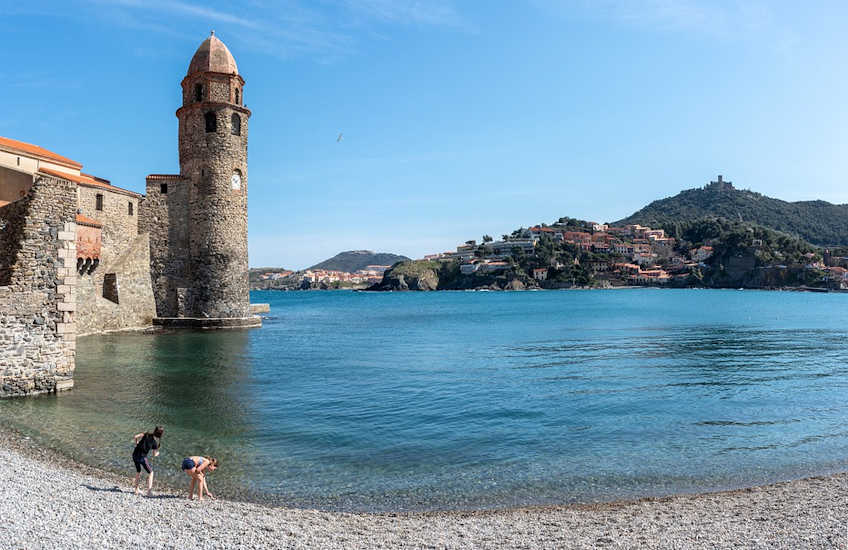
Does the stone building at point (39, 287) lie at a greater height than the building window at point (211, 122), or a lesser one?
lesser

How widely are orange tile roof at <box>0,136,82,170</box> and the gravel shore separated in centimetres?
2240

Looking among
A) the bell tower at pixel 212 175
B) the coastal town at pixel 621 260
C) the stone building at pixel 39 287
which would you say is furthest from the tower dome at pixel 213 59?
the coastal town at pixel 621 260

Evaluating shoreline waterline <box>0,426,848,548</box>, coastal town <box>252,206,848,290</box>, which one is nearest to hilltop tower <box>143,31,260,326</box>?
shoreline waterline <box>0,426,848,548</box>

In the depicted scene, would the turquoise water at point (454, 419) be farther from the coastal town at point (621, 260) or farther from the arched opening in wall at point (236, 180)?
the coastal town at point (621, 260)

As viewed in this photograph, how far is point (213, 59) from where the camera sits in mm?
32062

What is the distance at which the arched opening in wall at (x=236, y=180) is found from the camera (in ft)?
108

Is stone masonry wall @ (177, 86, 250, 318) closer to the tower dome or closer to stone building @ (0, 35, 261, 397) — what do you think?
stone building @ (0, 35, 261, 397)

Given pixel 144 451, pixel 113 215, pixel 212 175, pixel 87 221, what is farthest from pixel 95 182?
pixel 144 451

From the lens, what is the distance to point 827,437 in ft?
38.5

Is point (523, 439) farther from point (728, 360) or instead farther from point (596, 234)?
point (596, 234)

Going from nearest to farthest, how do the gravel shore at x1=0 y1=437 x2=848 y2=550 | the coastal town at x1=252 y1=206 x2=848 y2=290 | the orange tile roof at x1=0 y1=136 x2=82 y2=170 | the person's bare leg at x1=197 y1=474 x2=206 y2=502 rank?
the gravel shore at x1=0 y1=437 x2=848 y2=550
the person's bare leg at x1=197 y1=474 x2=206 y2=502
the orange tile roof at x1=0 y1=136 x2=82 y2=170
the coastal town at x1=252 y1=206 x2=848 y2=290

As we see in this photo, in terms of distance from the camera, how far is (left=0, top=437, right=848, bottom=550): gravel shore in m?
6.43

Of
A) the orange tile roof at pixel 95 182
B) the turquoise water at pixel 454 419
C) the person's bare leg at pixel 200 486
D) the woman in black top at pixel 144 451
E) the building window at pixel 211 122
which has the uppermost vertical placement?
the building window at pixel 211 122

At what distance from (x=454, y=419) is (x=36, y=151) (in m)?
24.7
